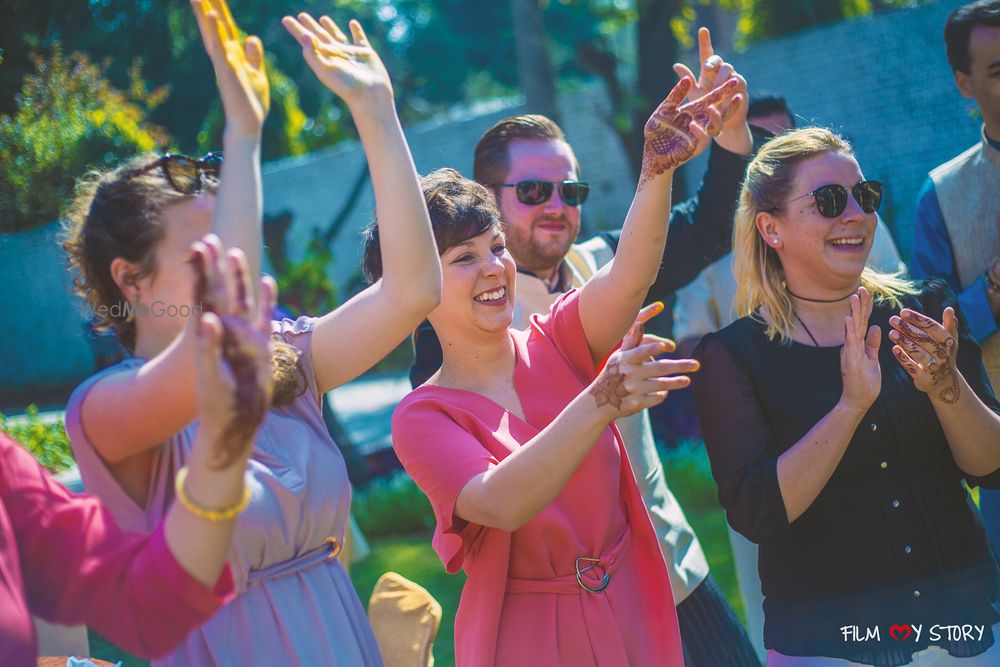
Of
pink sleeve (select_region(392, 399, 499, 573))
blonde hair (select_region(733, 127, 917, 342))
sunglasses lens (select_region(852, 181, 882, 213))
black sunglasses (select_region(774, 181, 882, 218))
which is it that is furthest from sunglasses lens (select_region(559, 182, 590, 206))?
pink sleeve (select_region(392, 399, 499, 573))

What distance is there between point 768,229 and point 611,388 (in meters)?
1.12

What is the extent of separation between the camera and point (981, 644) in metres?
2.38

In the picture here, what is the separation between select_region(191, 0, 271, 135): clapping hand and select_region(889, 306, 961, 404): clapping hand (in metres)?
1.59

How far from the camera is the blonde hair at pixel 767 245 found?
8.93 feet

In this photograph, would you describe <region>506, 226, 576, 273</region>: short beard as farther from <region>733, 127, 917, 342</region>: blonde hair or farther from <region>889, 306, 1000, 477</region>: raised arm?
<region>889, 306, 1000, 477</region>: raised arm

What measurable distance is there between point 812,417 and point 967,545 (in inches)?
20.2

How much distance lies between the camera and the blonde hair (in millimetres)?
2723

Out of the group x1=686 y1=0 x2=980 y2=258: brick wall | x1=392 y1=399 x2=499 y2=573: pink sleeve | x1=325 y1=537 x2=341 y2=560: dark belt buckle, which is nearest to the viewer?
x1=325 y1=537 x2=341 y2=560: dark belt buckle

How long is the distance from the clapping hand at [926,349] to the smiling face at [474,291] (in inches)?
37.9

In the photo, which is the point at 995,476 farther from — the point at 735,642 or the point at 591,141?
the point at 591,141

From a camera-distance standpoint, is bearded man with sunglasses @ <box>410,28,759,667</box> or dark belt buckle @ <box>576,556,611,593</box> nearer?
dark belt buckle @ <box>576,556,611,593</box>

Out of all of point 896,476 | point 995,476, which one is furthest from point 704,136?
point 995,476

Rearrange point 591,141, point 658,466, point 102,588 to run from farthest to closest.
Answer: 1. point 591,141
2. point 658,466
3. point 102,588

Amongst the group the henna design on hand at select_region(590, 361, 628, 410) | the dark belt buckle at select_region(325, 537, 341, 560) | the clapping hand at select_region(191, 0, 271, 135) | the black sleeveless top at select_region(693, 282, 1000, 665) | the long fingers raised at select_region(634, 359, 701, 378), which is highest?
the clapping hand at select_region(191, 0, 271, 135)
